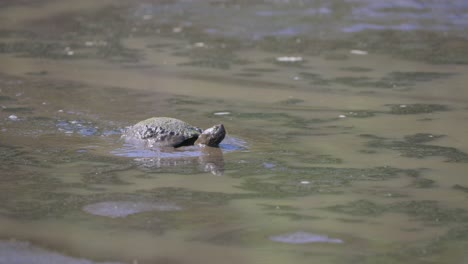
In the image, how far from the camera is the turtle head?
6463 mm

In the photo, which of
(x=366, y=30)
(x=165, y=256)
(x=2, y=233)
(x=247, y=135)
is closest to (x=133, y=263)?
(x=165, y=256)

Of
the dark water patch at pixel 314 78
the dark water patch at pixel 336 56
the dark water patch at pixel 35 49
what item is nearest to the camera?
the dark water patch at pixel 314 78

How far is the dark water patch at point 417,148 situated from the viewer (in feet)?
20.7

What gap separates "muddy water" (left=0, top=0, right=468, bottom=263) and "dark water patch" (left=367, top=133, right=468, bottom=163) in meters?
0.01

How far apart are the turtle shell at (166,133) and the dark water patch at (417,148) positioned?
1.34m

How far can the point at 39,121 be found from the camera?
7422mm

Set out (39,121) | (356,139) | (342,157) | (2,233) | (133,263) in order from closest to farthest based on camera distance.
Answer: (133,263)
(2,233)
(342,157)
(356,139)
(39,121)

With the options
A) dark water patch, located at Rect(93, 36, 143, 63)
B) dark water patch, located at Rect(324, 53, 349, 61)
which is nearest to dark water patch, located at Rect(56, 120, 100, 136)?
dark water patch, located at Rect(93, 36, 143, 63)

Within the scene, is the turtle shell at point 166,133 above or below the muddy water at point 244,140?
above

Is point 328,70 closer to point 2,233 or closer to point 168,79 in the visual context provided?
point 168,79

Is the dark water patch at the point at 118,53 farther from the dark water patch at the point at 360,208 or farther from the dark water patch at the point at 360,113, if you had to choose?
the dark water patch at the point at 360,208

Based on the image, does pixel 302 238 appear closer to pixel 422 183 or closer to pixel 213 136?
pixel 422 183

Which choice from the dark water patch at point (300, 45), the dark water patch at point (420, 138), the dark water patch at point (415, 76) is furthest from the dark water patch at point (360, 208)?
the dark water patch at point (300, 45)

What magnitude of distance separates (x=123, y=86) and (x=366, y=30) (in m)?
4.32
